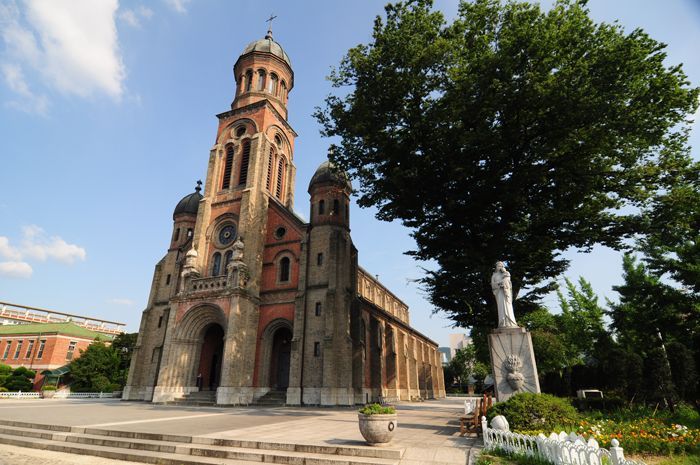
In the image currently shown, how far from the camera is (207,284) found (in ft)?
83.3

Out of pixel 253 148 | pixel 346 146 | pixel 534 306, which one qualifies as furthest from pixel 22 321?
pixel 534 306

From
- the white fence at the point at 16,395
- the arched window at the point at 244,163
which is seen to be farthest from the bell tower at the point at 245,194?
the white fence at the point at 16,395

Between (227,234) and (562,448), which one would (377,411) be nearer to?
(562,448)

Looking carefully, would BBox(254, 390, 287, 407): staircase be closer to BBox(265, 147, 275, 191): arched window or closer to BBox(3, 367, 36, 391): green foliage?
BBox(265, 147, 275, 191): arched window

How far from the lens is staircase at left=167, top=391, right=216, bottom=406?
74.2ft

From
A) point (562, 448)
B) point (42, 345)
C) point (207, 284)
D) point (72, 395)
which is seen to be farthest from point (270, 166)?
point (42, 345)

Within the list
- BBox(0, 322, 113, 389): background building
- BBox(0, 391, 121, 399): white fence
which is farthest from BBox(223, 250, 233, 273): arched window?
BBox(0, 322, 113, 389): background building

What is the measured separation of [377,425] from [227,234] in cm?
2291

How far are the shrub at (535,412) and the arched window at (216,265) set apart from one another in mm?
22729

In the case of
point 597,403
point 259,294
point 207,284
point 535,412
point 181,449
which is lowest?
point 181,449

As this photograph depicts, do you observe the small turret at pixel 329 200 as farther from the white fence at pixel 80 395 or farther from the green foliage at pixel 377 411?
the white fence at pixel 80 395

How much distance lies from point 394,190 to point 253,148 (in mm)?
16949

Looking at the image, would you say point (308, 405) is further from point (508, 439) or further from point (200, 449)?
point (508, 439)

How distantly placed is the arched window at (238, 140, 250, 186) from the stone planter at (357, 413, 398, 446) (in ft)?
79.6
